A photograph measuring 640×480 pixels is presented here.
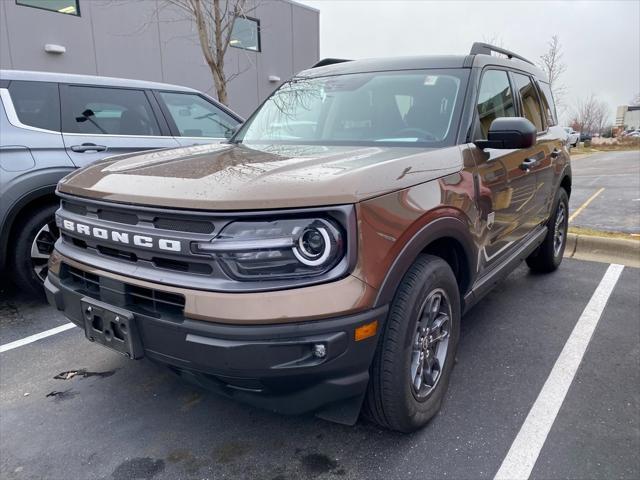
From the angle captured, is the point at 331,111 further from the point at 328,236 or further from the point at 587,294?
the point at 587,294

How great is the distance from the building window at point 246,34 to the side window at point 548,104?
13718 millimetres

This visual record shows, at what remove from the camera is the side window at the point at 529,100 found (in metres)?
3.91

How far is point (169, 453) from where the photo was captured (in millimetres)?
2320

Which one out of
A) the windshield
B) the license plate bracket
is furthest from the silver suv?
the license plate bracket

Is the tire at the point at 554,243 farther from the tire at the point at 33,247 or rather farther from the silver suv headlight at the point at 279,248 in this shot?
the tire at the point at 33,247

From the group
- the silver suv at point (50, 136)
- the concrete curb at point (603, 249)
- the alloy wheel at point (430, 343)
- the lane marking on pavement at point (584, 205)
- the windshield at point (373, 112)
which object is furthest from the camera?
the lane marking on pavement at point (584, 205)

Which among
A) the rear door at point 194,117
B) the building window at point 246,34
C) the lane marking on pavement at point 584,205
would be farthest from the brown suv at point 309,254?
the building window at point 246,34

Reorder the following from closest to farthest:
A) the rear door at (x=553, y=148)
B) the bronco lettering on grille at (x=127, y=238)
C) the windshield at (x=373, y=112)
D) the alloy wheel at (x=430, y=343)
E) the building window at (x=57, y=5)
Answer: the bronco lettering on grille at (x=127, y=238) < the alloy wheel at (x=430, y=343) < the windshield at (x=373, y=112) < the rear door at (x=553, y=148) < the building window at (x=57, y=5)

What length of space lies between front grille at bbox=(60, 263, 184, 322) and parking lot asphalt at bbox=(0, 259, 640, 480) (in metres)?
0.61

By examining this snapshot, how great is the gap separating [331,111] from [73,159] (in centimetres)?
234

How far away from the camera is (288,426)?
2527 millimetres

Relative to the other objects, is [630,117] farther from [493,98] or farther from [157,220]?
[157,220]

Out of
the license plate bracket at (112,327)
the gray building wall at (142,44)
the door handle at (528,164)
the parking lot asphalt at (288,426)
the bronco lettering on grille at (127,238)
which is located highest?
the gray building wall at (142,44)

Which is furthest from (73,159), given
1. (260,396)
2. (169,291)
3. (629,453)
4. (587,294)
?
(587,294)
